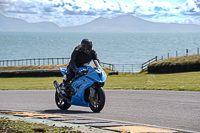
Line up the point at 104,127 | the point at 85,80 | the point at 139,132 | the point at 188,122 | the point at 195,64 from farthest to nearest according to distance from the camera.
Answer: the point at 195,64
the point at 85,80
the point at 188,122
the point at 104,127
the point at 139,132

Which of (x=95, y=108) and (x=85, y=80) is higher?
(x=85, y=80)

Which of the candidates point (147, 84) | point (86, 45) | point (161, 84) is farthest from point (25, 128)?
point (147, 84)

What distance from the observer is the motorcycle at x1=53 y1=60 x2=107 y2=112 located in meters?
9.30

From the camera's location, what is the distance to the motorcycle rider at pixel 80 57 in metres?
9.80

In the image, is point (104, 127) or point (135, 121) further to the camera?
point (135, 121)

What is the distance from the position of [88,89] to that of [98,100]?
1.67ft

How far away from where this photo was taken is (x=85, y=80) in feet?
31.7

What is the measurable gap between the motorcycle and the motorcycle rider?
0.17 m

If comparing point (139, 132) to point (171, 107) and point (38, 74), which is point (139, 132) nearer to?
point (171, 107)

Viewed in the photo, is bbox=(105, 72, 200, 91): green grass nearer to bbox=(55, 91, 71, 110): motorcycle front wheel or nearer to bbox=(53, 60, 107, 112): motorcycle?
bbox=(55, 91, 71, 110): motorcycle front wheel

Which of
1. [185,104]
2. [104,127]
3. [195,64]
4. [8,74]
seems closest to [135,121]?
[104,127]

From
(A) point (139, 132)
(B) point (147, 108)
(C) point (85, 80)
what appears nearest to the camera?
(A) point (139, 132)

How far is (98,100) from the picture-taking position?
9.55 meters

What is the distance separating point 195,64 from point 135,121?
1297 inches
